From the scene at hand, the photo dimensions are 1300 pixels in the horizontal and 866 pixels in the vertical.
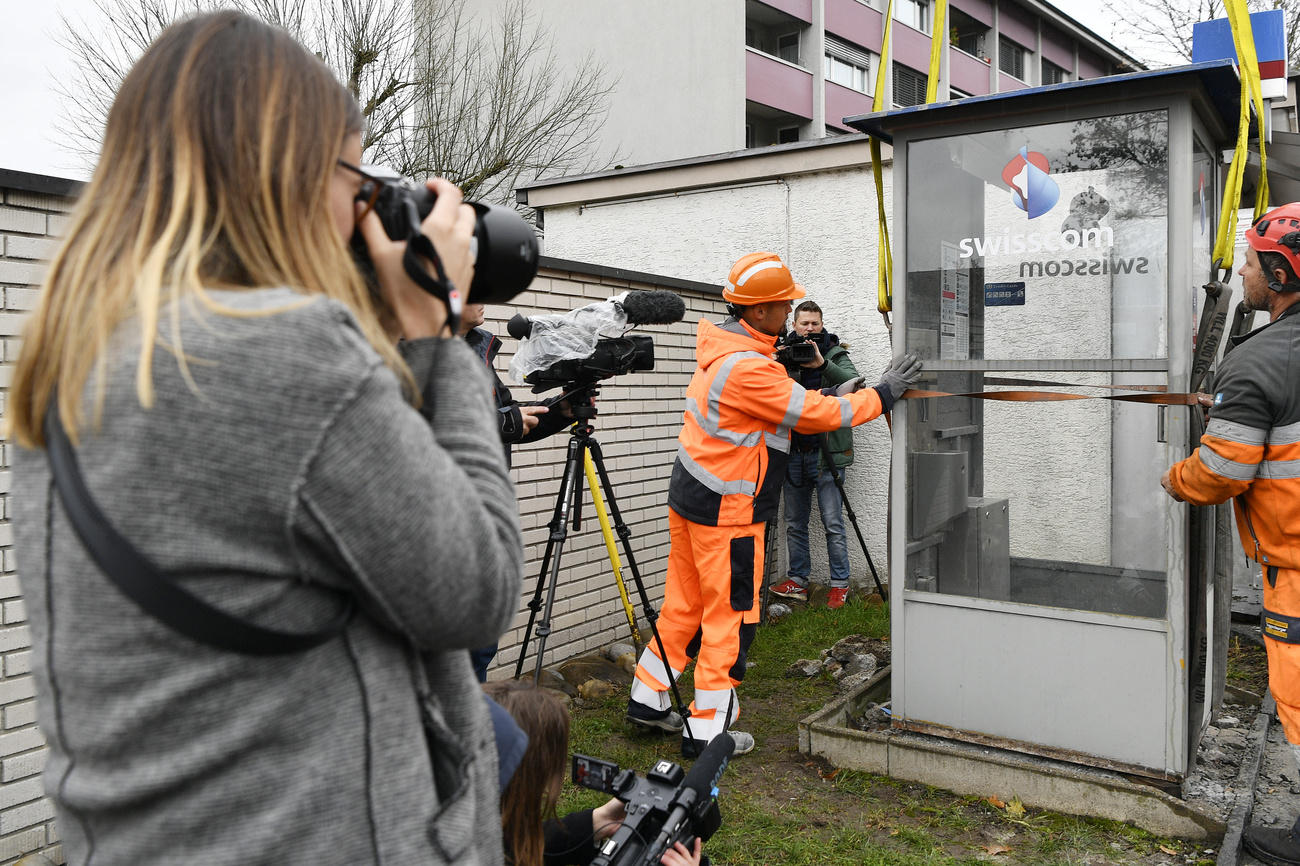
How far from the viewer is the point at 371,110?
1250 centimetres

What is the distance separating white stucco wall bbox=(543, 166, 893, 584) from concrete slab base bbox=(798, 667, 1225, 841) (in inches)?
122

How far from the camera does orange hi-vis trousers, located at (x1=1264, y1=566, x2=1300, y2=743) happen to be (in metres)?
3.48

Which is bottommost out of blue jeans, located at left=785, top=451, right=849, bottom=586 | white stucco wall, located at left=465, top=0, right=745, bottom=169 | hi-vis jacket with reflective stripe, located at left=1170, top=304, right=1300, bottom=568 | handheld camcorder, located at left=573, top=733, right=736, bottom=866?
blue jeans, located at left=785, top=451, right=849, bottom=586

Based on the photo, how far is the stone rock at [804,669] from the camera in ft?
19.0

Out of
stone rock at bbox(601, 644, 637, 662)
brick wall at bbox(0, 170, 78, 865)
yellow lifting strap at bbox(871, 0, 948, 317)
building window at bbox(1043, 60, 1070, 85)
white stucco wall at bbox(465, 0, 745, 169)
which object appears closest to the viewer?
brick wall at bbox(0, 170, 78, 865)

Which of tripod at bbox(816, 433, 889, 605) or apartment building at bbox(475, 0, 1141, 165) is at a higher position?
apartment building at bbox(475, 0, 1141, 165)

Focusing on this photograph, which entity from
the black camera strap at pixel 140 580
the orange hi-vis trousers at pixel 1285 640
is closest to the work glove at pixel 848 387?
the orange hi-vis trousers at pixel 1285 640

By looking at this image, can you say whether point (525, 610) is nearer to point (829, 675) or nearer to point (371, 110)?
point (829, 675)

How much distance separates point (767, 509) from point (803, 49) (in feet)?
77.9

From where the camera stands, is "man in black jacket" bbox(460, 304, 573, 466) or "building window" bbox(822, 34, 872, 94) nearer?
"man in black jacket" bbox(460, 304, 573, 466)

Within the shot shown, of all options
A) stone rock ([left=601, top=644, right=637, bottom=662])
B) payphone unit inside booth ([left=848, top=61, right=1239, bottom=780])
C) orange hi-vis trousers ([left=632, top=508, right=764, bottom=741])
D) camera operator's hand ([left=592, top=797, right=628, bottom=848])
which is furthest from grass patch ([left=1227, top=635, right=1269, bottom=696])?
camera operator's hand ([left=592, top=797, right=628, bottom=848])

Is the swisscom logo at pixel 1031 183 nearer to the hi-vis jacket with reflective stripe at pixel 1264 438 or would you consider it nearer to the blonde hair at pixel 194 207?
the hi-vis jacket with reflective stripe at pixel 1264 438

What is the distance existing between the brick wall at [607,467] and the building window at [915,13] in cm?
2566

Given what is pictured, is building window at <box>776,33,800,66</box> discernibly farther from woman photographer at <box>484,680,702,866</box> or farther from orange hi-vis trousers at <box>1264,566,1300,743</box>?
woman photographer at <box>484,680,702,866</box>
